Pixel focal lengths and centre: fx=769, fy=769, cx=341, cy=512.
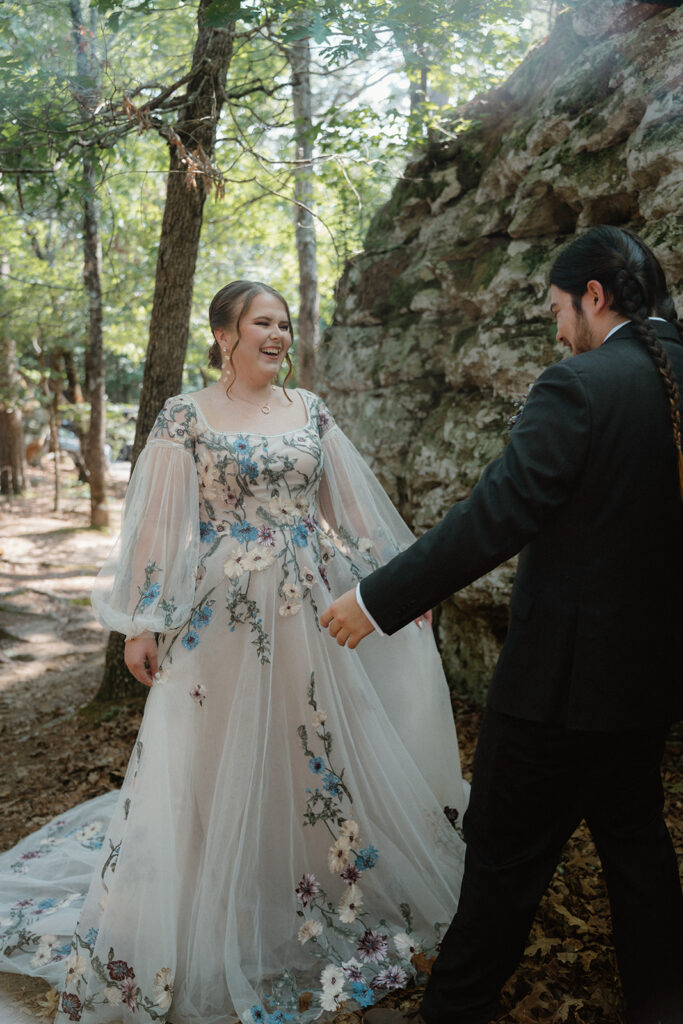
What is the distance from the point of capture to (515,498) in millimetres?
1853

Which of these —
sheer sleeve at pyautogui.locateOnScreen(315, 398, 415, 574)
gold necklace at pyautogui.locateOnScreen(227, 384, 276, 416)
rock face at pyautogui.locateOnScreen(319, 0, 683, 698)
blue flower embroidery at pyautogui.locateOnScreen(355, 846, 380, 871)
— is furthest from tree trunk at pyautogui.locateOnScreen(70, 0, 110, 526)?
blue flower embroidery at pyautogui.locateOnScreen(355, 846, 380, 871)

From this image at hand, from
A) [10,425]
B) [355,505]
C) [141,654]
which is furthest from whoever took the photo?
[10,425]

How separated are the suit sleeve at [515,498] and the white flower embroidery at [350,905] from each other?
1305mm

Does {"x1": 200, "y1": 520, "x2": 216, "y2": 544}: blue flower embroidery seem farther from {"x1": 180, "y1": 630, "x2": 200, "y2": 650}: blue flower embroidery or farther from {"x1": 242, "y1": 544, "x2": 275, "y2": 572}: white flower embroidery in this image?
{"x1": 180, "y1": 630, "x2": 200, "y2": 650}: blue flower embroidery

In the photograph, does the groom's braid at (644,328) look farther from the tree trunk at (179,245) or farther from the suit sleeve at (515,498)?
the tree trunk at (179,245)

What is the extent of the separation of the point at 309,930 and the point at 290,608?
110cm

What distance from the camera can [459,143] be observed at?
517cm

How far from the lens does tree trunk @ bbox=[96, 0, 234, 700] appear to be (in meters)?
4.20

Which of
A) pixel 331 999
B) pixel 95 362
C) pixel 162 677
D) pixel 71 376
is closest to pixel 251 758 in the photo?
pixel 162 677

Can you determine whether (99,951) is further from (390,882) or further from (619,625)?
(619,625)

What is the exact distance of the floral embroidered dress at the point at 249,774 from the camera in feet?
8.14

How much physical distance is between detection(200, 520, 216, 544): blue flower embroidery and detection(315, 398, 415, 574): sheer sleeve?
1.74ft

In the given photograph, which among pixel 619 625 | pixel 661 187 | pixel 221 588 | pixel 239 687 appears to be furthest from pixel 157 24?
pixel 619 625

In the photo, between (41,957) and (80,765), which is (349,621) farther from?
(80,765)
